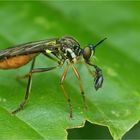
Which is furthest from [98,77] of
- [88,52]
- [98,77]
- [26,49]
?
[26,49]

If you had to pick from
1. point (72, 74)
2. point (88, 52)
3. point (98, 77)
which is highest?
point (88, 52)

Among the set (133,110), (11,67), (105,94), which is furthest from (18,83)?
(133,110)

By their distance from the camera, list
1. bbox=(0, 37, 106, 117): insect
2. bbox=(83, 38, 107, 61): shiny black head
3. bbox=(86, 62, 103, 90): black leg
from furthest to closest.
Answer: bbox=(83, 38, 107, 61): shiny black head < bbox=(0, 37, 106, 117): insect < bbox=(86, 62, 103, 90): black leg

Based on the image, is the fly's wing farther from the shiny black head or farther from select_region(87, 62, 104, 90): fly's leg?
select_region(87, 62, 104, 90): fly's leg

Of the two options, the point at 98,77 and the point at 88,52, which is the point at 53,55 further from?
the point at 98,77

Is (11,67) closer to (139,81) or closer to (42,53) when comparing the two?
(42,53)

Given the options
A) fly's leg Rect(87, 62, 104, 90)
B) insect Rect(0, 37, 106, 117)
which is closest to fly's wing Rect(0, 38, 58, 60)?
insect Rect(0, 37, 106, 117)
